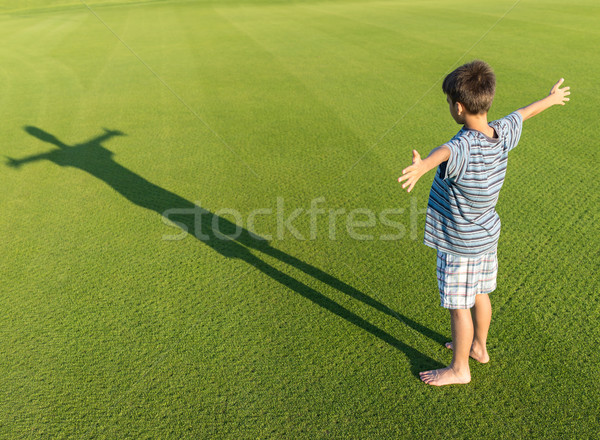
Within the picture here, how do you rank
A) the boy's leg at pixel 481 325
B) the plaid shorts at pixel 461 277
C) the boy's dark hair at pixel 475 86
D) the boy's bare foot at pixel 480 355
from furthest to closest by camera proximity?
1. the boy's bare foot at pixel 480 355
2. the boy's leg at pixel 481 325
3. the plaid shorts at pixel 461 277
4. the boy's dark hair at pixel 475 86

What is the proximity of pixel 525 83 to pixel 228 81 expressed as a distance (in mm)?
5071

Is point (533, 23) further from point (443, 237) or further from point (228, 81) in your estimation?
point (443, 237)

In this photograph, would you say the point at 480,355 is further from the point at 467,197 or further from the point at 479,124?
the point at 479,124

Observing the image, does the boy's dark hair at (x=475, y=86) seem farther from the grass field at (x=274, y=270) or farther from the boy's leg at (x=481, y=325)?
the grass field at (x=274, y=270)

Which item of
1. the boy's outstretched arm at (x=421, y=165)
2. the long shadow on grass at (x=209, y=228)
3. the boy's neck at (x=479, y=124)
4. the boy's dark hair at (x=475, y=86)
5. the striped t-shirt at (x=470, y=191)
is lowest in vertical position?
the long shadow on grass at (x=209, y=228)

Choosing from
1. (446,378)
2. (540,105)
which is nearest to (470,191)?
(540,105)

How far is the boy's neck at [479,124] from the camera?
1.91 m

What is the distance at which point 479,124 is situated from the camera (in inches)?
76.0

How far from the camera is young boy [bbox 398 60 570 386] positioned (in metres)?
1.85

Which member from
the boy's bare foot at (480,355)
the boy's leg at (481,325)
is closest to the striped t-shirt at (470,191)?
the boy's leg at (481,325)

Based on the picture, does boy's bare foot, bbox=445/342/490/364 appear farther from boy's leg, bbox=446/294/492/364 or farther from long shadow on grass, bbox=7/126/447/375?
long shadow on grass, bbox=7/126/447/375

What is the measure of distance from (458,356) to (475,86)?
1324mm

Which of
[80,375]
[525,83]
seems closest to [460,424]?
[80,375]

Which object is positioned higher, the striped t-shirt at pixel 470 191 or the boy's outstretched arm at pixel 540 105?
the boy's outstretched arm at pixel 540 105
